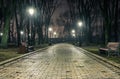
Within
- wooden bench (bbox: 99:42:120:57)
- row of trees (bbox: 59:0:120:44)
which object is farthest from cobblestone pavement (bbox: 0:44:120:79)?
row of trees (bbox: 59:0:120:44)

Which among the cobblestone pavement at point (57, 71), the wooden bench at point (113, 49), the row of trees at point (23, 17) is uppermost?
the row of trees at point (23, 17)

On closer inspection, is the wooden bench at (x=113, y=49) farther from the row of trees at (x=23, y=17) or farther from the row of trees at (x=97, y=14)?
the row of trees at (x=23, y=17)

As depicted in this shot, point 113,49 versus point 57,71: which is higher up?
point 113,49

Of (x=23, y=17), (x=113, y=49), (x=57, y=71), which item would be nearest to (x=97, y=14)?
(x=23, y=17)

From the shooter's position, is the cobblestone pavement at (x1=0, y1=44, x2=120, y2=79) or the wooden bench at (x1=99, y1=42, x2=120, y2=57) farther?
the wooden bench at (x1=99, y1=42, x2=120, y2=57)

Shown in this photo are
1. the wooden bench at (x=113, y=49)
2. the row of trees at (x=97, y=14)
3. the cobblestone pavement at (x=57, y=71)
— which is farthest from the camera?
the row of trees at (x=97, y=14)

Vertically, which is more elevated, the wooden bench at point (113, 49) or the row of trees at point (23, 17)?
the row of trees at point (23, 17)

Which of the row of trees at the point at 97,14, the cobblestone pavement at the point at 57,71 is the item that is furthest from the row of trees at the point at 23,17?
the cobblestone pavement at the point at 57,71

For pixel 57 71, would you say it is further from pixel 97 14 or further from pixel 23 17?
pixel 97 14

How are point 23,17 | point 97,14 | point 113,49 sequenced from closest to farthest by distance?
point 113,49, point 23,17, point 97,14

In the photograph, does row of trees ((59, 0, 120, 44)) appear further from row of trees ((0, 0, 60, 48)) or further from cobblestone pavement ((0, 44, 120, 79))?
cobblestone pavement ((0, 44, 120, 79))

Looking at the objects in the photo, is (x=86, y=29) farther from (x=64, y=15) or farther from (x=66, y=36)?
(x=66, y=36)

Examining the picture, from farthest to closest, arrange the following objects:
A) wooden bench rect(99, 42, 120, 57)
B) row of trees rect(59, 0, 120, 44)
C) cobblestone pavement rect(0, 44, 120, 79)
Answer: row of trees rect(59, 0, 120, 44) < wooden bench rect(99, 42, 120, 57) < cobblestone pavement rect(0, 44, 120, 79)

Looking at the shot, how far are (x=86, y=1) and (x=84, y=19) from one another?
528 cm
